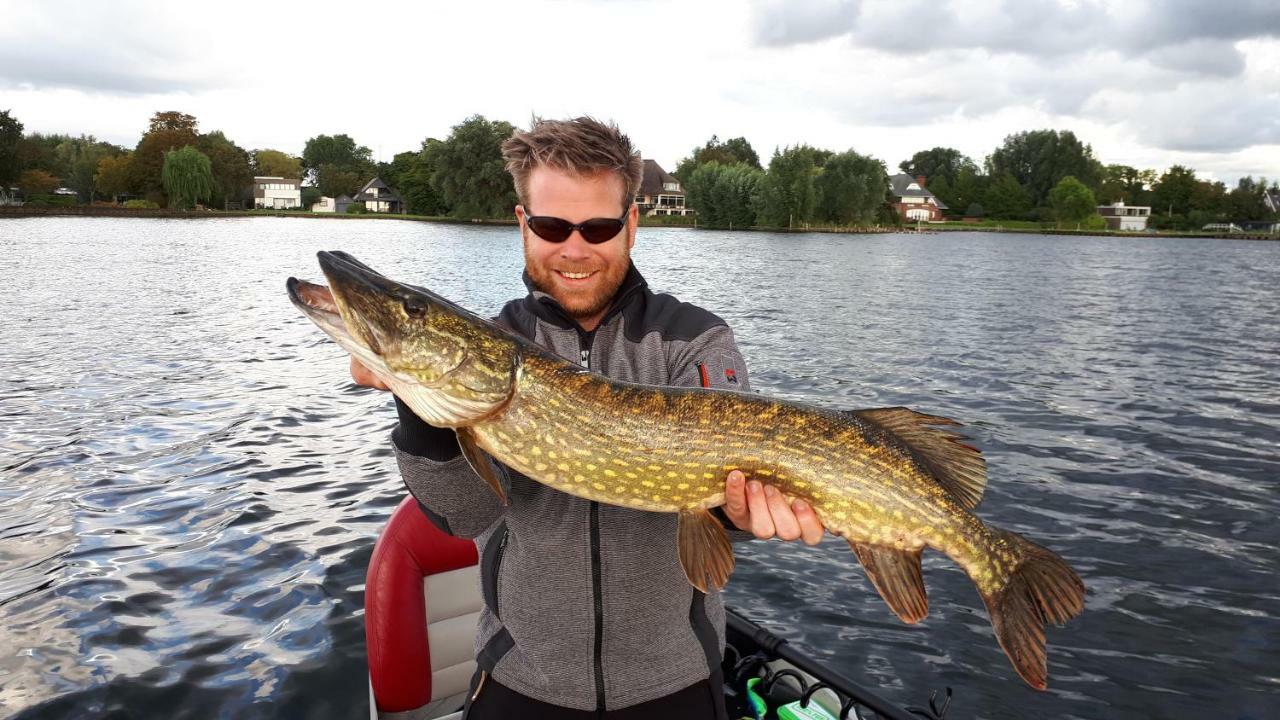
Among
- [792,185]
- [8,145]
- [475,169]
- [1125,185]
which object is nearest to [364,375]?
[475,169]

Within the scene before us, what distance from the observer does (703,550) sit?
83.9 inches

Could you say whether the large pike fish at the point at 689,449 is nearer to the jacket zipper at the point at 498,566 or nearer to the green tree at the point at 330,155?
the jacket zipper at the point at 498,566

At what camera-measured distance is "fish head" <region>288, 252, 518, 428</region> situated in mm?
2020

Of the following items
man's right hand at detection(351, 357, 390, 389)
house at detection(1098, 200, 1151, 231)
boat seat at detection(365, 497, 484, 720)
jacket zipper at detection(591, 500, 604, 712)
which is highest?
house at detection(1098, 200, 1151, 231)

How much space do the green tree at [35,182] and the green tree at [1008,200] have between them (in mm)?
111445

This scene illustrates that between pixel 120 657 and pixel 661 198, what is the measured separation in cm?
9997

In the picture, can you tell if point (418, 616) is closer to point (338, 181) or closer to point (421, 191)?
point (421, 191)

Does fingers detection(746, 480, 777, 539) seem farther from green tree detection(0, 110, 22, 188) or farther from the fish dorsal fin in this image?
green tree detection(0, 110, 22, 188)

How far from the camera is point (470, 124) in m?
67.9

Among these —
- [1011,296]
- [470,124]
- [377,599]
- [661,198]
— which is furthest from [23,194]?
[377,599]

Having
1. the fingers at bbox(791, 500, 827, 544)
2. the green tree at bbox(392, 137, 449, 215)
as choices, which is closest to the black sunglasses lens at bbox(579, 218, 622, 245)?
the fingers at bbox(791, 500, 827, 544)

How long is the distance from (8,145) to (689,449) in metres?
87.3

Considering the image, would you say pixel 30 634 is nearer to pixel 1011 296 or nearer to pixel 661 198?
pixel 1011 296

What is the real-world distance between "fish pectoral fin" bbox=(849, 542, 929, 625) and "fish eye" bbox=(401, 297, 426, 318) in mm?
1388
